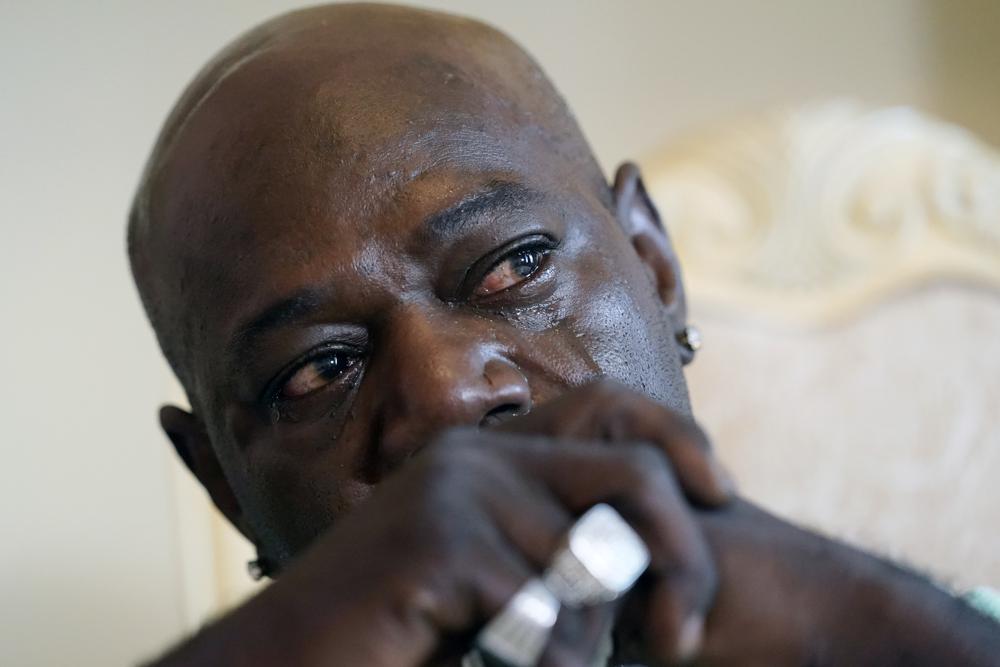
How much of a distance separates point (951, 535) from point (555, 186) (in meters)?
0.89

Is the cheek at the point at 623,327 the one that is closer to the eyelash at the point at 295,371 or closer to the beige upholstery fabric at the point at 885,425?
the eyelash at the point at 295,371

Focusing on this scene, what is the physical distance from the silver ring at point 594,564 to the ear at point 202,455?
60 centimetres

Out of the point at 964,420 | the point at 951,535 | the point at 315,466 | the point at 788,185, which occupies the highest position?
the point at 315,466

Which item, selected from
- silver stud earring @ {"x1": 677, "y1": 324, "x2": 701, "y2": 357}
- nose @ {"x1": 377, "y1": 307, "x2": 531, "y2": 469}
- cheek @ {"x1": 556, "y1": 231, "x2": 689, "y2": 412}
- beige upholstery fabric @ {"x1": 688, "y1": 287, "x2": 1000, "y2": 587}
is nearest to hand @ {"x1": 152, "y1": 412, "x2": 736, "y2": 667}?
nose @ {"x1": 377, "y1": 307, "x2": 531, "y2": 469}

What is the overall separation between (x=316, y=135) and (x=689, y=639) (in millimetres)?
462

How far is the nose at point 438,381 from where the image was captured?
56cm

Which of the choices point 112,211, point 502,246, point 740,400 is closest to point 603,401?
point 502,246

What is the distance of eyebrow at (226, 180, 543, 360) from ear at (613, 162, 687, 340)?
190 millimetres

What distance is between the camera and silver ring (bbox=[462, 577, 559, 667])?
0.33 m

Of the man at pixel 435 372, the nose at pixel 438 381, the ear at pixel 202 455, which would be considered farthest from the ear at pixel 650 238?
the ear at pixel 202 455

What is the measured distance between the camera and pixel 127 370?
1395 mm

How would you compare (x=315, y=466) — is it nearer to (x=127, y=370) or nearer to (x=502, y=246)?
(x=502, y=246)

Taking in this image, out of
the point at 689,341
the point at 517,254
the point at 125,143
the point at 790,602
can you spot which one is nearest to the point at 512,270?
the point at 517,254

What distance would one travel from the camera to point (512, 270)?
67 cm
